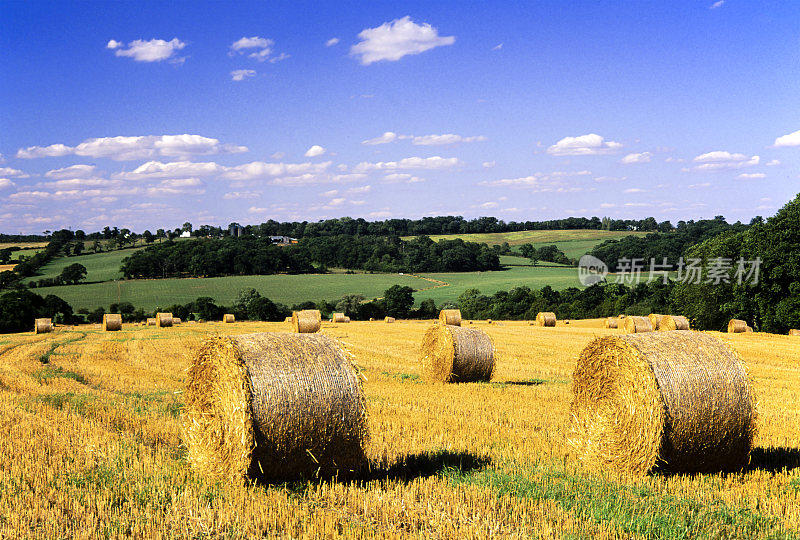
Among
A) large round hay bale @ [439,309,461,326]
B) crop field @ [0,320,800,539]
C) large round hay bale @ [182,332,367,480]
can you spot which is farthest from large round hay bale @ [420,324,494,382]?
large round hay bale @ [439,309,461,326]

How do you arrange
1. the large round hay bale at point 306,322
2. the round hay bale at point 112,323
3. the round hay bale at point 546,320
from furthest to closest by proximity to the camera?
the round hay bale at point 546,320 < the round hay bale at point 112,323 < the large round hay bale at point 306,322

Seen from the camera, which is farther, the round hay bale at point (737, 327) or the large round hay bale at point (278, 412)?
the round hay bale at point (737, 327)

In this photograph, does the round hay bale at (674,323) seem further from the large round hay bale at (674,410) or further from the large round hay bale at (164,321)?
the large round hay bale at (164,321)

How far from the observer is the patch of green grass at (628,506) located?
596 cm

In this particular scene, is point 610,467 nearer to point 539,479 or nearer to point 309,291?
point 539,479

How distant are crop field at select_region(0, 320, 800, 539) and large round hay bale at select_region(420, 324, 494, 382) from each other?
8.67 ft

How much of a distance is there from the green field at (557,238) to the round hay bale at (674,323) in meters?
65.6

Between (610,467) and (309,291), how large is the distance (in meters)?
63.4

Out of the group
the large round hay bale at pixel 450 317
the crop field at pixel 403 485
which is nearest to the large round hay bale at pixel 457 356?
the crop field at pixel 403 485

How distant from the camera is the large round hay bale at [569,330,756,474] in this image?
26.3ft

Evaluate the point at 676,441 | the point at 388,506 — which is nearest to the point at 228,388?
the point at 388,506

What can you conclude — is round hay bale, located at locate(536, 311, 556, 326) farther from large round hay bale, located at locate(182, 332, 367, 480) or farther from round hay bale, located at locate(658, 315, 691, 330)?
large round hay bale, located at locate(182, 332, 367, 480)

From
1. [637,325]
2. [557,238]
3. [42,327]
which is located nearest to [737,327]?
[637,325]

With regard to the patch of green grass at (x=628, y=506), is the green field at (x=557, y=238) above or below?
above
